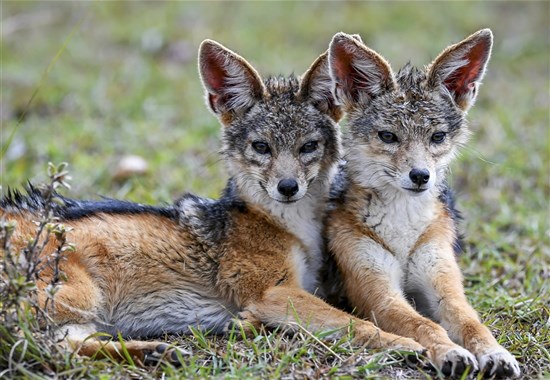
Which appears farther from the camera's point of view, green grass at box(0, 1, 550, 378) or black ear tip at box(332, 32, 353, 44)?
black ear tip at box(332, 32, 353, 44)

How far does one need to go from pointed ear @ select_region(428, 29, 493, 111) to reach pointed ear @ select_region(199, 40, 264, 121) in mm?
1361

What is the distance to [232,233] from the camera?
573cm

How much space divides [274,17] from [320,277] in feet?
31.0

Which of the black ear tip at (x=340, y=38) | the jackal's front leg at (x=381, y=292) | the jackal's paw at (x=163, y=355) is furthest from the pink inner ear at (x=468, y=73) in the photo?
the jackal's paw at (x=163, y=355)

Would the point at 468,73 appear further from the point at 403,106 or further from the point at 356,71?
the point at 356,71

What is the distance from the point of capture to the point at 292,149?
568 centimetres

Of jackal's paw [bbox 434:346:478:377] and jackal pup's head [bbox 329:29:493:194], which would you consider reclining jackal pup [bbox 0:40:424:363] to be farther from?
jackal's paw [bbox 434:346:478:377]

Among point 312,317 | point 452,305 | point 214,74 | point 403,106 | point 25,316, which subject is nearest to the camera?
point 25,316

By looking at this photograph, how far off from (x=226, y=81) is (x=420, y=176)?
5.71 ft

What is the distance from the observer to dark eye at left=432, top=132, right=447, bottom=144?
559 centimetres

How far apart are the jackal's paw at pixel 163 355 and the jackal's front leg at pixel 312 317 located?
30.1 inches


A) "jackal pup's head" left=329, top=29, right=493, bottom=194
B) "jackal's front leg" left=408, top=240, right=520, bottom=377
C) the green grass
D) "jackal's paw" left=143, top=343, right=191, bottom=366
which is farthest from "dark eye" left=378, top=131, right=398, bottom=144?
"jackal's paw" left=143, top=343, right=191, bottom=366

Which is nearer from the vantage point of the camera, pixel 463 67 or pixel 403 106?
pixel 403 106

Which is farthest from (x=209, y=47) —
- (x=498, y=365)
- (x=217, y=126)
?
(x=217, y=126)
